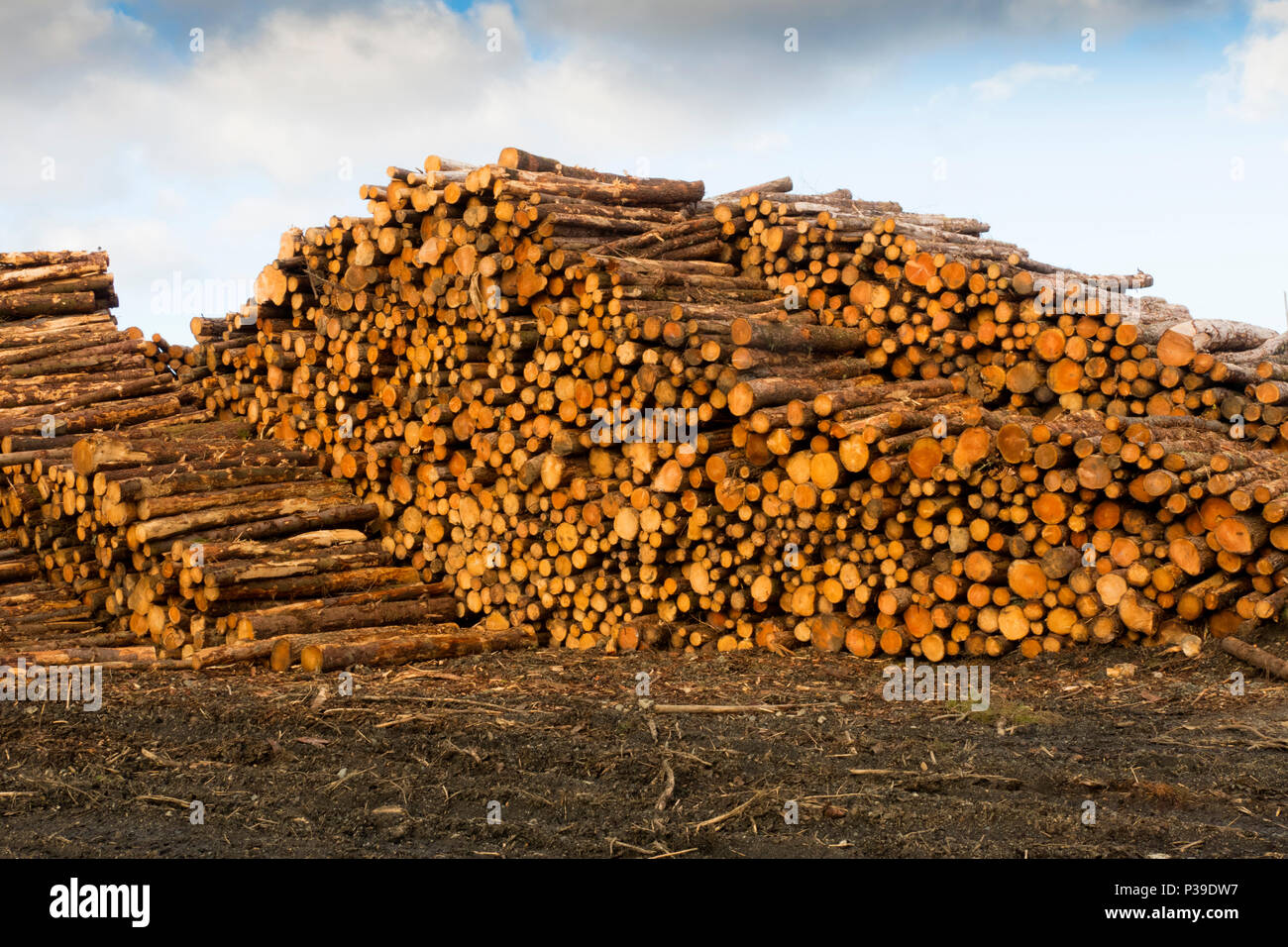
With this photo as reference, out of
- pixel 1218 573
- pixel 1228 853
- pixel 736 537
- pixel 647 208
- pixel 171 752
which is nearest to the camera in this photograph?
pixel 1228 853

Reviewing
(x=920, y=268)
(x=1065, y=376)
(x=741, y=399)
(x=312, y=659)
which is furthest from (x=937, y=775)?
(x=920, y=268)

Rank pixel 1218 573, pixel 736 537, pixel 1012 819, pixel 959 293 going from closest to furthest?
pixel 1012 819
pixel 1218 573
pixel 736 537
pixel 959 293

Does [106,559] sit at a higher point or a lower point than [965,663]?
higher

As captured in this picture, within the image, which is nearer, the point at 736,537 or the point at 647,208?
the point at 736,537

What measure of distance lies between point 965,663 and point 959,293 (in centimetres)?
278

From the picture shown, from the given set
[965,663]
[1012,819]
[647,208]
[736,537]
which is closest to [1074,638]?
[965,663]

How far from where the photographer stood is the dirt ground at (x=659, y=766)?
14.7ft

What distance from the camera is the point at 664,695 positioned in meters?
7.07

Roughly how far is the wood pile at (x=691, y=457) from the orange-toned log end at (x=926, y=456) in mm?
→ 14

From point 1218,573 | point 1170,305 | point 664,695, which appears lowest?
point 664,695

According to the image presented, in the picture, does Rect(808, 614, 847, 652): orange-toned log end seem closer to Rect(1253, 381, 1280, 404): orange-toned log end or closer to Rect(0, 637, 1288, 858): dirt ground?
Rect(0, 637, 1288, 858): dirt ground

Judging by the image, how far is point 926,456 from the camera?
7.52m

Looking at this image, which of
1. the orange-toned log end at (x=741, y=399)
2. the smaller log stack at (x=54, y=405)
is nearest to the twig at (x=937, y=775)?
the orange-toned log end at (x=741, y=399)
